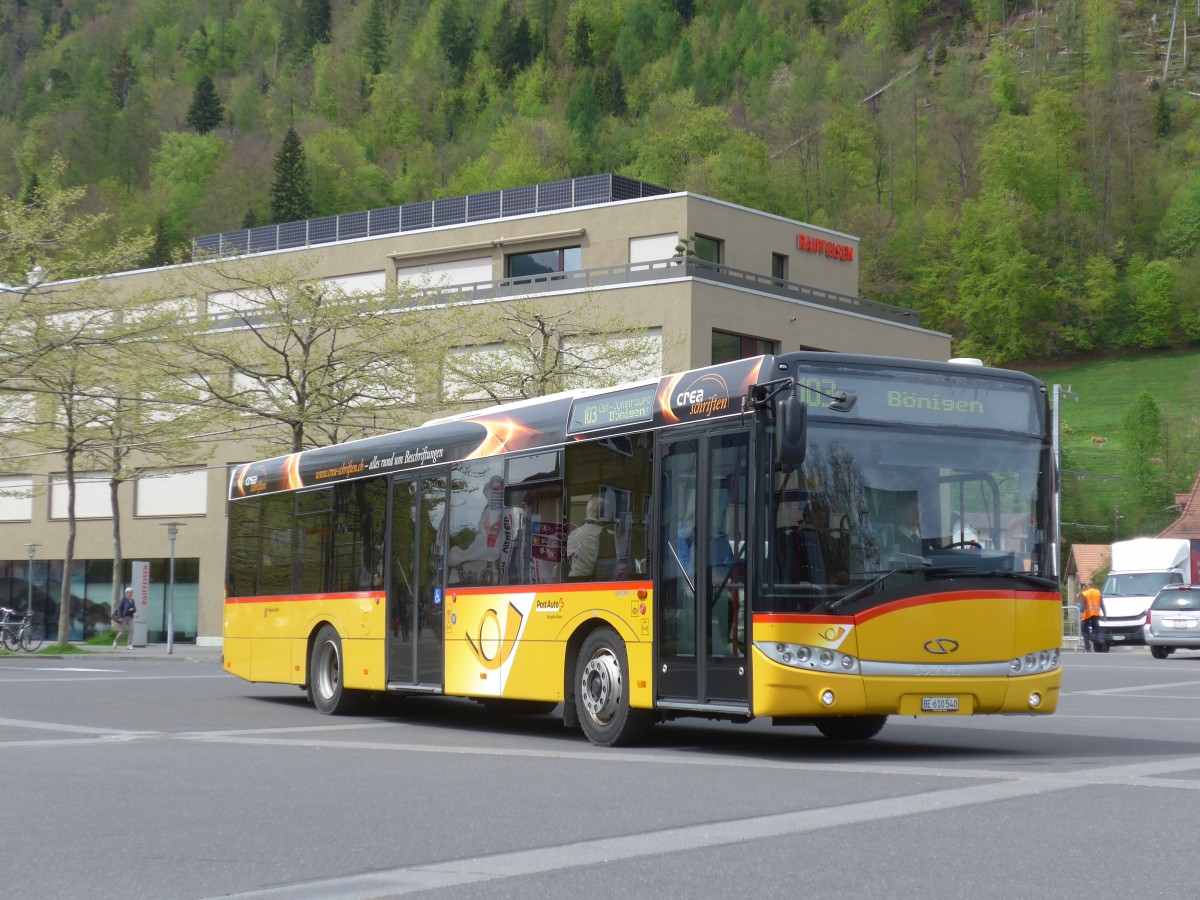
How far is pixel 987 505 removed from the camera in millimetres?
12328

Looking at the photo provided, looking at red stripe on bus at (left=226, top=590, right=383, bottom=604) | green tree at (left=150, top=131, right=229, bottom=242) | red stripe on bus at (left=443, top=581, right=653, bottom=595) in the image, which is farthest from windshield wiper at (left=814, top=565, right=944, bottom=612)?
green tree at (left=150, top=131, right=229, bottom=242)

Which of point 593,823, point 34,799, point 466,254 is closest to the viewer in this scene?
point 593,823

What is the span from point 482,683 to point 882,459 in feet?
16.2

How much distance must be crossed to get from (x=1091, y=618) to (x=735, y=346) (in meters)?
13.4

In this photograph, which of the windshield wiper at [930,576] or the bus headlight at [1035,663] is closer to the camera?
the windshield wiper at [930,576]

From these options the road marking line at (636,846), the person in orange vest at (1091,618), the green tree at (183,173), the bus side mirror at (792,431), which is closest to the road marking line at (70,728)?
the bus side mirror at (792,431)

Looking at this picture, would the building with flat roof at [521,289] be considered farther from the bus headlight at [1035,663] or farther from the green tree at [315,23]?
Answer: the green tree at [315,23]

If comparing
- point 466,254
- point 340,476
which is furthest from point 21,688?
point 466,254

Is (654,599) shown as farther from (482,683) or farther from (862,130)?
(862,130)

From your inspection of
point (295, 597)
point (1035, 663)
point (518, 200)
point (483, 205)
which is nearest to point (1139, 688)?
point (1035, 663)

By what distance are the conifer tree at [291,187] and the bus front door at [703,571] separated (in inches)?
4036

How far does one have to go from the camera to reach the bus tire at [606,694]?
12969mm

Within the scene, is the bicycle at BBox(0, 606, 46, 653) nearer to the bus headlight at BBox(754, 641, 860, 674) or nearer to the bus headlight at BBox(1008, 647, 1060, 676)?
the bus headlight at BBox(754, 641, 860, 674)

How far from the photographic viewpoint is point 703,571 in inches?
485
